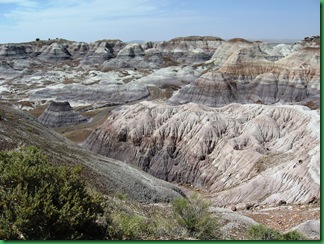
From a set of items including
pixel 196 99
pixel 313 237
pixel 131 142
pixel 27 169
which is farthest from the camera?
pixel 196 99

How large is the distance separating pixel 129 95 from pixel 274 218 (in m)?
70.9

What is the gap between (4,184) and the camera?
9.09 m

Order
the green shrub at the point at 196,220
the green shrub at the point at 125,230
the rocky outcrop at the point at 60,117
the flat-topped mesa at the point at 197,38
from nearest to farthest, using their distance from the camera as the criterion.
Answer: the green shrub at the point at 125,230 < the green shrub at the point at 196,220 < the rocky outcrop at the point at 60,117 < the flat-topped mesa at the point at 197,38

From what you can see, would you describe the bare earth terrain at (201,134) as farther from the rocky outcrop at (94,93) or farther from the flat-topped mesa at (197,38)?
the flat-topped mesa at (197,38)

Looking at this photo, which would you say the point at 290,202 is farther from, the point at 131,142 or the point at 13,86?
the point at 13,86

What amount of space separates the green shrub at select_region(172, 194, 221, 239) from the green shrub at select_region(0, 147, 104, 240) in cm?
299

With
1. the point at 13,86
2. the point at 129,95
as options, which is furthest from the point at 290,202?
the point at 13,86

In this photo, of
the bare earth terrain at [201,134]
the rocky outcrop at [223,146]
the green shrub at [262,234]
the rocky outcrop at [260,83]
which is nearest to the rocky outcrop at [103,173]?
the bare earth terrain at [201,134]

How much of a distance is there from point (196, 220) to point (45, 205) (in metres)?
4.91

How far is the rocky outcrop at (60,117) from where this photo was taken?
64.6m

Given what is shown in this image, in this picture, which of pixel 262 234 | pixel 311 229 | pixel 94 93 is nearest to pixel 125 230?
pixel 262 234

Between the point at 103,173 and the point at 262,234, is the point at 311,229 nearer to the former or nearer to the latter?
the point at 262,234

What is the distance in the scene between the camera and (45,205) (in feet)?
26.4

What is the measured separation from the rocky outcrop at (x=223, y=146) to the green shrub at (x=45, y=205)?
61.5 feet
